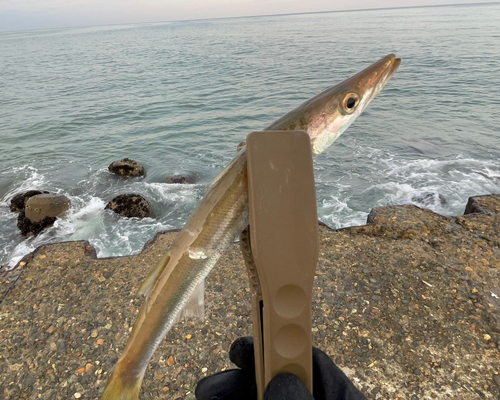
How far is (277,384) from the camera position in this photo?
1411 millimetres

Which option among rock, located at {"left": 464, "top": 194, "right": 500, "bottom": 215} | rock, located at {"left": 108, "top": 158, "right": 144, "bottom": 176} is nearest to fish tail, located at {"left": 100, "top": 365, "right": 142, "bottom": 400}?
rock, located at {"left": 464, "top": 194, "right": 500, "bottom": 215}

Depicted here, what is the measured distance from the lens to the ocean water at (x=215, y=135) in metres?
9.28

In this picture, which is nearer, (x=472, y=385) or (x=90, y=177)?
(x=472, y=385)

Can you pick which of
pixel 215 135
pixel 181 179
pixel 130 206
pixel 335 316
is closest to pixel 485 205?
pixel 335 316

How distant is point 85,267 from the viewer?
4414 mm

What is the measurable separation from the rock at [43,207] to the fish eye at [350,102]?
9482mm

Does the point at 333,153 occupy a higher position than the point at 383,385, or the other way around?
the point at 383,385

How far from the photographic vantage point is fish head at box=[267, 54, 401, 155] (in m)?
2.05

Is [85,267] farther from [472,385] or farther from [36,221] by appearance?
[36,221]

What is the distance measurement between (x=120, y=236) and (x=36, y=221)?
2.67 m

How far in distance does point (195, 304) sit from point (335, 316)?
194 cm

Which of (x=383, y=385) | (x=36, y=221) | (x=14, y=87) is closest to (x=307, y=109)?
(x=383, y=385)

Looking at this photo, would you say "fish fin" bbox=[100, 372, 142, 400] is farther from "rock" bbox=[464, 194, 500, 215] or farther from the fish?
"rock" bbox=[464, 194, 500, 215]

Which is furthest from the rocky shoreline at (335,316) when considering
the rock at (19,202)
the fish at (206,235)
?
the rock at (19,202)
